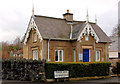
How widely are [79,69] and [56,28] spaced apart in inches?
328

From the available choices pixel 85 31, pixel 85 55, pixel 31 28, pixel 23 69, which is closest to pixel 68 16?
pixel 85 31

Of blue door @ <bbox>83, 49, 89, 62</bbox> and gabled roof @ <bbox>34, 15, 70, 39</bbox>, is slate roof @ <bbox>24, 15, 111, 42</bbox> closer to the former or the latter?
gabled roof @ <bbox>34, 15, 70, 39</bbox>

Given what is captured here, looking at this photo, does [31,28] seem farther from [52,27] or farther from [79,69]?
[79,69]

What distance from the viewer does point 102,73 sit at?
18.6 metres

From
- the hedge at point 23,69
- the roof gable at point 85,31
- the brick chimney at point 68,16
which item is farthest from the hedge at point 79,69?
the brick chimney at point 68,16

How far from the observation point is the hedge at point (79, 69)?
51.8 ft

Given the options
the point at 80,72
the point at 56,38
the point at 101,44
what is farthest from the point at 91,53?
the point at 80,72

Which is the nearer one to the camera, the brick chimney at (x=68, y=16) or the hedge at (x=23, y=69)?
the hedge at (x=23, y=69)

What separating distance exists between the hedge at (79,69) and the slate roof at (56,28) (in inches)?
203

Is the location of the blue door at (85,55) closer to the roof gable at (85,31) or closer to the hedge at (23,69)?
the roof gable at (85,31)

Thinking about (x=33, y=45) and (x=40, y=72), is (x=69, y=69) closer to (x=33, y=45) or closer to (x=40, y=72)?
(x=40, y=72)

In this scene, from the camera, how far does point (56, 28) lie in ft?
78.7

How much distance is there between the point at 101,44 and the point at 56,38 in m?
6.62

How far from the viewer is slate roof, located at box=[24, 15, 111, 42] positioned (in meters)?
22.2
